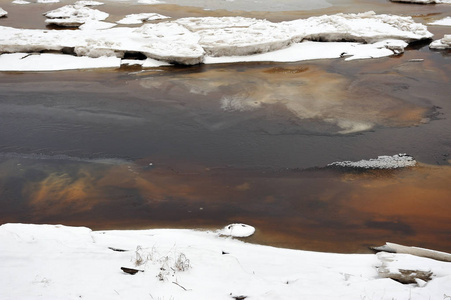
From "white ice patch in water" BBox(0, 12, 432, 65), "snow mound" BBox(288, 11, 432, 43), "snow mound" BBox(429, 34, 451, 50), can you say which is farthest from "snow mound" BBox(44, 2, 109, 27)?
"snow mound" BBox(429, 34, 451, 50)

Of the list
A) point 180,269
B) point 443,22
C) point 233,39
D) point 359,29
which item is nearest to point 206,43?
point 233,39

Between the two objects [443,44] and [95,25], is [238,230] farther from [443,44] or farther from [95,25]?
[95,25]

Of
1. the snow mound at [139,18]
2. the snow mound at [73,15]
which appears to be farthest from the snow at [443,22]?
the snow mound at [73,15]

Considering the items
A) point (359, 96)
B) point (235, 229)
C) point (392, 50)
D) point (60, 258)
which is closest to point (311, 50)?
point (392, 50)

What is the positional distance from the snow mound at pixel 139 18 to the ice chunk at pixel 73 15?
763 millimetres

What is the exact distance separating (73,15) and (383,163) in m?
11.4

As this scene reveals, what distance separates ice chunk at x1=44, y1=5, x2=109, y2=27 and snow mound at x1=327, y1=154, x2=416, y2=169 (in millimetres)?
10163

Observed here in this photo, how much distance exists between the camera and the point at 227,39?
1002 cm

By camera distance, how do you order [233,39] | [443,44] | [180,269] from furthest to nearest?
[443,44] → [233,39] → [180,269]

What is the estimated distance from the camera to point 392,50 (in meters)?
10.2

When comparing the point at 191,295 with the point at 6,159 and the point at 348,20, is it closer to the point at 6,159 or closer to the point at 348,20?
the point at 6,159

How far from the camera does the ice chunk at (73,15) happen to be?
12.7 metres

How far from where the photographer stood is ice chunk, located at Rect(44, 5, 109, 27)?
41.6 feet

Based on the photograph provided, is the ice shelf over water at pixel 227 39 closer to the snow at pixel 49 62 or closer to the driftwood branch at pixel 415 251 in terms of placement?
the snow at pixel 49 62
